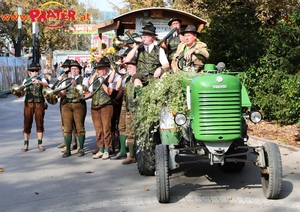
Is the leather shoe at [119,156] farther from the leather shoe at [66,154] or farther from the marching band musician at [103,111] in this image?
the leather shoe at [66,154]

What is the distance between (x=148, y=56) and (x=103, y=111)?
1827 mm

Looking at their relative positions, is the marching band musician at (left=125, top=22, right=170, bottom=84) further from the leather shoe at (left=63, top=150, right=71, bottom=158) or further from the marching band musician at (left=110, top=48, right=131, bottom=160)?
the leather shoe at (left=63, top=150, right=71, bottom=158)

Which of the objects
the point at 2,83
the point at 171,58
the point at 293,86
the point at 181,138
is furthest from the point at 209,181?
the point at 2,83

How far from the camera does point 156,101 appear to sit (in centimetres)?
800

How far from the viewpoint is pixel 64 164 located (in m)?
10.2

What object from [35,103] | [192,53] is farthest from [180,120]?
[35,103]

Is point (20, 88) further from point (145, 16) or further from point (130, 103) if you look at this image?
point (145, 16)

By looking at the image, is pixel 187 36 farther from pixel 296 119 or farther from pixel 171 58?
pixel 296 119

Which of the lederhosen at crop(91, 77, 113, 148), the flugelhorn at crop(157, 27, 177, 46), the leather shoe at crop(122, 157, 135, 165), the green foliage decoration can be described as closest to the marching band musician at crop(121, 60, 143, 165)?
the leather shoe at crop(122, 157, 135, 165)

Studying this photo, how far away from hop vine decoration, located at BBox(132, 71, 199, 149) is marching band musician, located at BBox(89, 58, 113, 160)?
237 centimetres

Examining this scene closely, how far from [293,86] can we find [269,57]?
2024 mm

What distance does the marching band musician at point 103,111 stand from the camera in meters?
10.7

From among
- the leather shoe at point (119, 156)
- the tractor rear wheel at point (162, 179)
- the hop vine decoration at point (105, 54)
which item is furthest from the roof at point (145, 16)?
the tractor rear wheel at point (162, 179)

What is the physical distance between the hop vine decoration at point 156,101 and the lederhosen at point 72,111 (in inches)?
111
